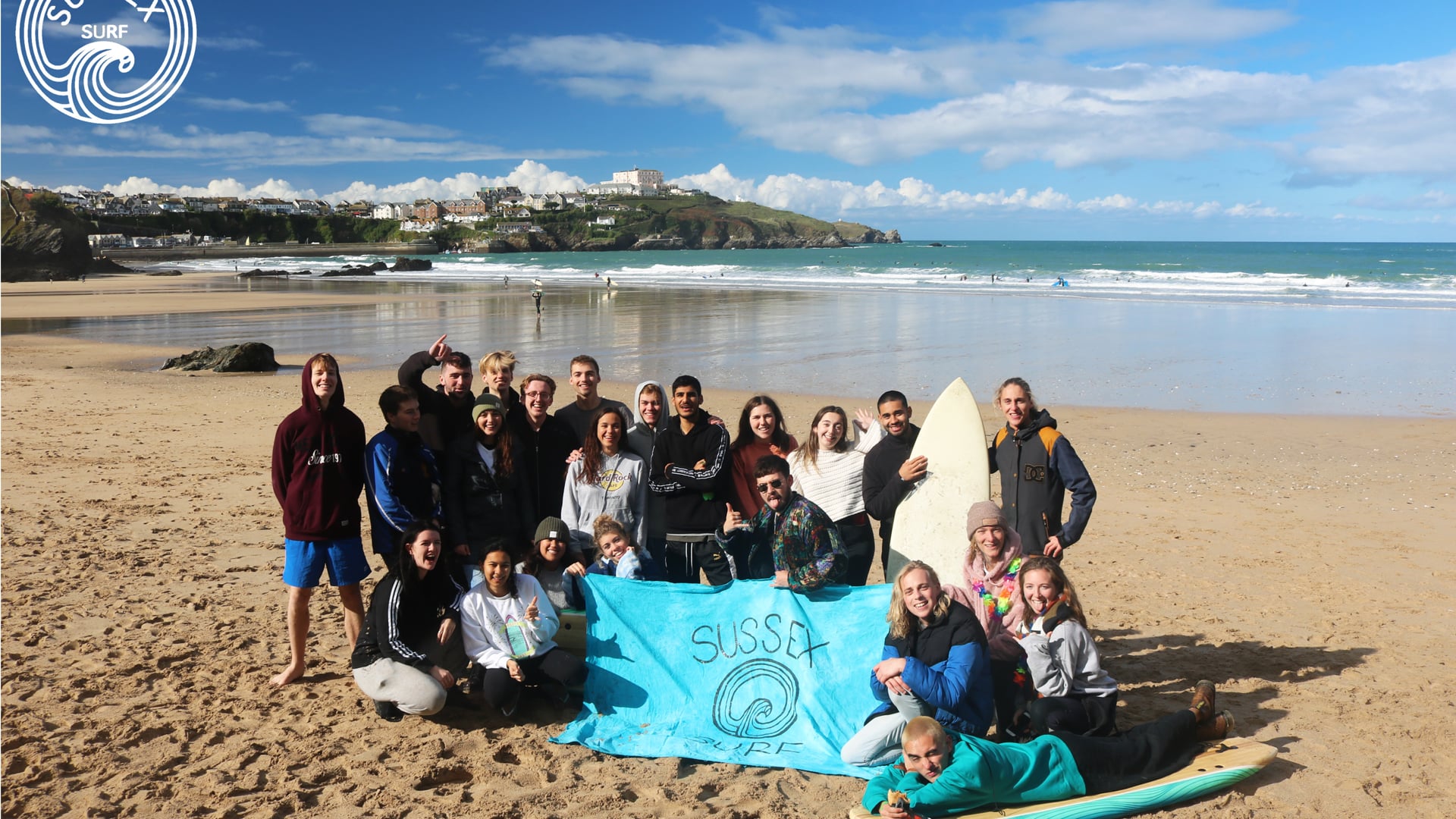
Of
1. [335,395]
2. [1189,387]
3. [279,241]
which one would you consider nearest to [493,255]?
[279,241]

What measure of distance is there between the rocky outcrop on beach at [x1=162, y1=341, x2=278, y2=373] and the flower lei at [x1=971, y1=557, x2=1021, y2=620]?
55.8ft

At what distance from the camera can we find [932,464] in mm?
5316

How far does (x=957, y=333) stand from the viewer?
24.8 m

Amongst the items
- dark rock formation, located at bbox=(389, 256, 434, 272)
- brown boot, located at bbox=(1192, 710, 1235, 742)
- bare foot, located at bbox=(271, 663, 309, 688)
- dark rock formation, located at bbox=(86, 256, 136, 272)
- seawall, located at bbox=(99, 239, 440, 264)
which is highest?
A: seawall, located at bbox=(99, 239, 440, 264)

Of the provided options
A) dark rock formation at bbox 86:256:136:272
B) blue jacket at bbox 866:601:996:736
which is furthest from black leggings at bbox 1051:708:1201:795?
dark rock formation at bbox 86:256:136:272

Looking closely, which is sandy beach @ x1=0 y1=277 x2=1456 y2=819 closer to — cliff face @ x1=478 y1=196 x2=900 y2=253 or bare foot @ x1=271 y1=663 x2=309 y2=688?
bare foot @ x1=271 y1=663 x2=309 y2=688

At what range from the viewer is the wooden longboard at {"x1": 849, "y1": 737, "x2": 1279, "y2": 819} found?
3809mm

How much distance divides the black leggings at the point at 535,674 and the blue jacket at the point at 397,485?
870mm

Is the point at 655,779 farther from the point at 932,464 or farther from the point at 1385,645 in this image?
the point at 1385,645

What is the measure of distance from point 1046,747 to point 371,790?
115 inches

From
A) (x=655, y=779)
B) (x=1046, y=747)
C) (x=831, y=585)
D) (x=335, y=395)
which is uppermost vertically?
(x=335, y=395)

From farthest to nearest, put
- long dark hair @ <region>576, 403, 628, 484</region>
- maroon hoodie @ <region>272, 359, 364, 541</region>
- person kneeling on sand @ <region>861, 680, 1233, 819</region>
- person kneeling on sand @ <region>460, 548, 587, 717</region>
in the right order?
long dark hair @ <region>576, 403, 628, 484</region> → maroon hoodie @ <region>272, 359, 364, 541</region> → person kneeling on sand @ <region>460, 548, 587, 717</region> → person kneeling on sand @ <region>861, 680, 1233, 819</region>

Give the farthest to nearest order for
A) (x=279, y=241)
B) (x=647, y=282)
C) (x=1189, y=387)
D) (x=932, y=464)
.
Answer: (x=279, y=241), (x=647, y=282), (x=1189, y=387), (x=932, y=464)

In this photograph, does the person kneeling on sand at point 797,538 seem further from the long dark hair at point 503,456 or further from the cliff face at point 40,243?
the cliff face at point 40,243
